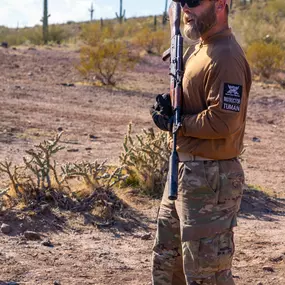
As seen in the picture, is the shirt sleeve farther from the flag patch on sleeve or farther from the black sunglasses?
the black sunglasses

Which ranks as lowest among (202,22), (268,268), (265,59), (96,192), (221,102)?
(268,268)

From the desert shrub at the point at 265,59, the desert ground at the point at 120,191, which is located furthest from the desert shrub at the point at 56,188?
the desert shrub at the point at 265,59

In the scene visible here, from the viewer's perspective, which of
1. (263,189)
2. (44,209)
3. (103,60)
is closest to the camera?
(44,209)

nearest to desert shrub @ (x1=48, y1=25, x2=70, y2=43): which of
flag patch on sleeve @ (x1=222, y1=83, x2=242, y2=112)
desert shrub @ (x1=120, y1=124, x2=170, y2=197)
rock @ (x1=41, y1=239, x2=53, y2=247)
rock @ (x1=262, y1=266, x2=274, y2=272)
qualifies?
desert shrub @ (x1=120, y1=124, x2=170, y2=197)

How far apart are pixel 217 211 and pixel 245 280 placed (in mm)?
1509

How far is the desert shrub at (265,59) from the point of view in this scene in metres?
19.2

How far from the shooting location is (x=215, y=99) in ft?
10.5

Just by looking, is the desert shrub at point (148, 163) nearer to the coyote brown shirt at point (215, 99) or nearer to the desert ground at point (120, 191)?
the desert ground at point (120, 191)

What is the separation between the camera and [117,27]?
39.7 metres

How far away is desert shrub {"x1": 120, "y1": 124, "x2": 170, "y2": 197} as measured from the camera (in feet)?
20.0

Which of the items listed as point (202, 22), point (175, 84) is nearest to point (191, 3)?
point (202, 22)

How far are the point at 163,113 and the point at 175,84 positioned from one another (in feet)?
0.51

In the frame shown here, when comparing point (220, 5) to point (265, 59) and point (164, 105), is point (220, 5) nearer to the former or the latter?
point (164, 105)

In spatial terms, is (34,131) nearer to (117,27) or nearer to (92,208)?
(92,208)
